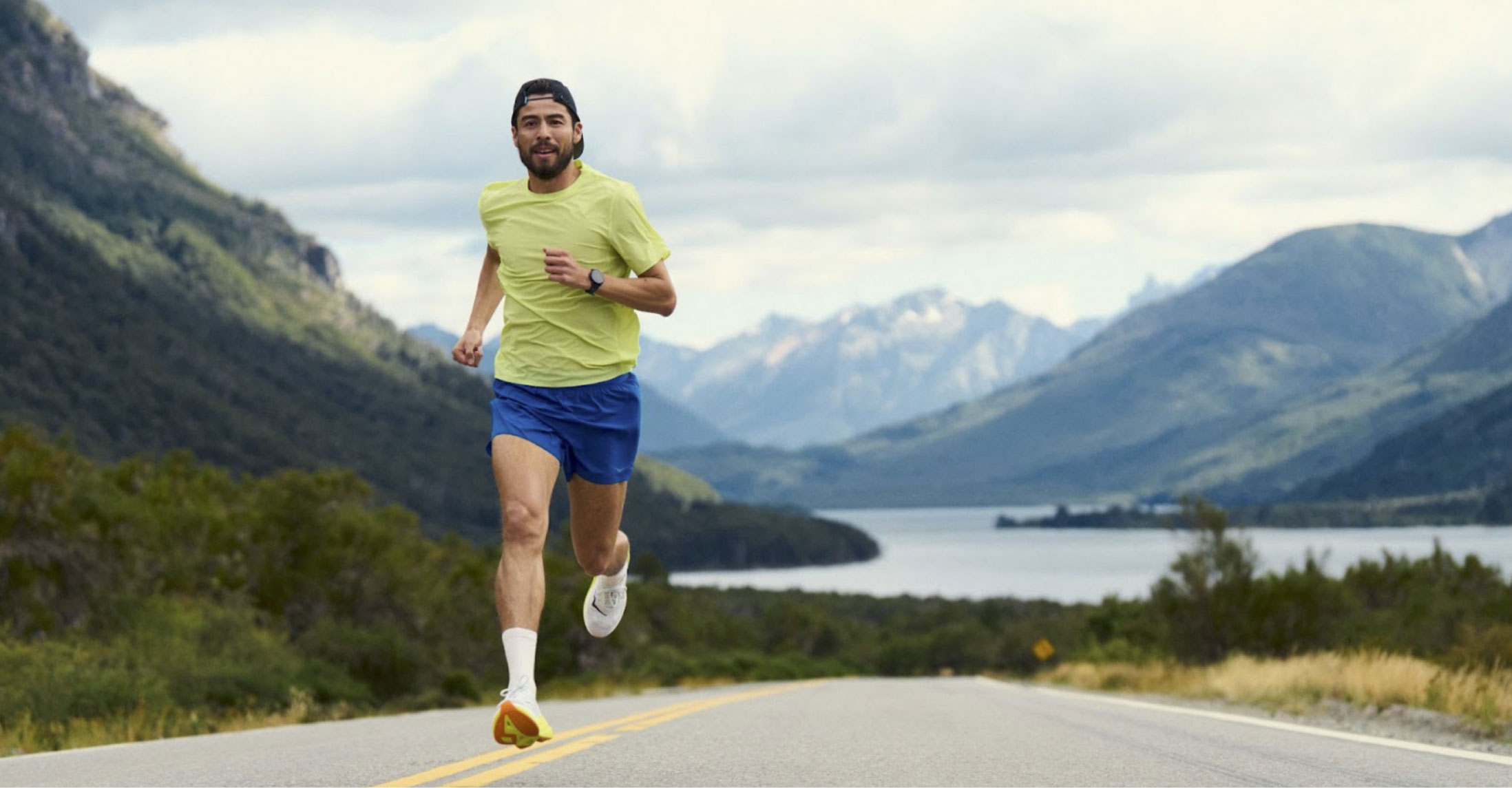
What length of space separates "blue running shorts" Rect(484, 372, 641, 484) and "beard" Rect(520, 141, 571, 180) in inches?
39.8

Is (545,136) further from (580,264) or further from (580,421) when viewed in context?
(580,421)

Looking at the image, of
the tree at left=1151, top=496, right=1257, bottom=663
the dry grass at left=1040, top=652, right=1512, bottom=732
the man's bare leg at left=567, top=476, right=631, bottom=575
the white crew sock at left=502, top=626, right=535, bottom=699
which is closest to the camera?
the white crew sock at left=502, top=626, right=535, bottom=699

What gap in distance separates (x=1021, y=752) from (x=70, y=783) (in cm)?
502

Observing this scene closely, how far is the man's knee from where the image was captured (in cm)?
743

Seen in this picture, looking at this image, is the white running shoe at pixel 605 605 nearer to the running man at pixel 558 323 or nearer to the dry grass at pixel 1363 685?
the running man at pixel 558 323

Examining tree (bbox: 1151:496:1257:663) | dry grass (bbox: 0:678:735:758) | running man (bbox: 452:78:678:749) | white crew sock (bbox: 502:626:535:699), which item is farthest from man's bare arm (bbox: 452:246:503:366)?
tree (bbox: 1151:496:1257:663)

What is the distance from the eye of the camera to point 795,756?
29.7 feet

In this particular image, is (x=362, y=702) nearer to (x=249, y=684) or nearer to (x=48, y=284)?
(x=249, y=684)

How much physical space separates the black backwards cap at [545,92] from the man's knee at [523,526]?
1738 millimetres

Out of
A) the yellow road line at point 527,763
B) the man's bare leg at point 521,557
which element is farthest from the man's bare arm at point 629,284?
the yellow road line at point 527,763

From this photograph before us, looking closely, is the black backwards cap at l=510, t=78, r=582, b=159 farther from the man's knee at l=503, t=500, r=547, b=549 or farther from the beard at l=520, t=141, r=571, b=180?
the man's knee at l=503, t=500, r=547, b=549

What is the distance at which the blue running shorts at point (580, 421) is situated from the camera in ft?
25.4

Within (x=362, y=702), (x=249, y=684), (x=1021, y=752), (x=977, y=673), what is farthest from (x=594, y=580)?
(x=977, y=673)

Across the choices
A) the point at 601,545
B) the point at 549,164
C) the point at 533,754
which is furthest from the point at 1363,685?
the point at 549,164
